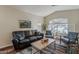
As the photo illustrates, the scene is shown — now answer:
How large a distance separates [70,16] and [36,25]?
76 cm

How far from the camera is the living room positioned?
200 centimetres

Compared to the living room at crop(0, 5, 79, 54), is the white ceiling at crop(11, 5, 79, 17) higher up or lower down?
higher up

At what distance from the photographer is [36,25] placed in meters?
2.15

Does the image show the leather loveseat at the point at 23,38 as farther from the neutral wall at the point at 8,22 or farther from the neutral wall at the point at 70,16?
the neutral wall at the point at 70,16

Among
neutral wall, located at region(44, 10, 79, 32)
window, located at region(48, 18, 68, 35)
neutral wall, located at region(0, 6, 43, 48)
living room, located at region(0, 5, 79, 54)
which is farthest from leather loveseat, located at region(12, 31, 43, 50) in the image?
neutral wall, located at region(44, 10, 79, 32)

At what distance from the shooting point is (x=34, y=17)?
2143 millimetres

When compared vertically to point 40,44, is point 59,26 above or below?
above

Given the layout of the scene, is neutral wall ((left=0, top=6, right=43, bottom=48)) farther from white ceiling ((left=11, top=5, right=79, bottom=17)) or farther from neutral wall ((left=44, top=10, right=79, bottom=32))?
neutral wall ((left=44, top=10, right=79, bottom=32))

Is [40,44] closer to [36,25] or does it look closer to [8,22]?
[36,25]

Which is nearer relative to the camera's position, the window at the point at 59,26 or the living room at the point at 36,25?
the living room at the point at 36,25

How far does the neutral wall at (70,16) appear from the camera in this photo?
2059 mm

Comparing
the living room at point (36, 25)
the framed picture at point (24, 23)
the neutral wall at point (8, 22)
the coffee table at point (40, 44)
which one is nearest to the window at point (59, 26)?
the living room at point (36, 25)

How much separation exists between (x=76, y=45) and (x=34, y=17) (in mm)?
1092

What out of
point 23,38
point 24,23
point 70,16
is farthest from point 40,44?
point 70,16
